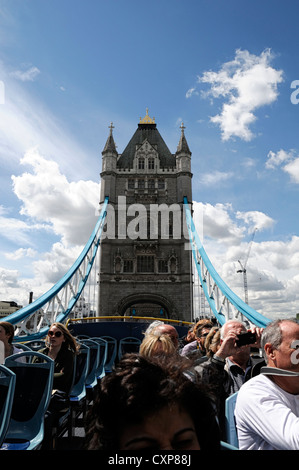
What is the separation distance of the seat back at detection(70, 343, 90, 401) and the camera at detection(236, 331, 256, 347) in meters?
2.84

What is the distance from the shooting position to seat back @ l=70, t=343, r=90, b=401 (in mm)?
4606

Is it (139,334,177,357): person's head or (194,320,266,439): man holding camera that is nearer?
(194,320,266,439): man holding camera

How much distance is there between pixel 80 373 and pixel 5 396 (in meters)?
2.69

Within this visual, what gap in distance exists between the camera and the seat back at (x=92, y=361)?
558 centimetres

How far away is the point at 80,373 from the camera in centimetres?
491

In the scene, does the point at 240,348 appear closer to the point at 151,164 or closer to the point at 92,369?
the point at 92,369

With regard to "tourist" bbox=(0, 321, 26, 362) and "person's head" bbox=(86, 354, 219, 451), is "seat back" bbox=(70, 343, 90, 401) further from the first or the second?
"person's head" bbox=(86, 354, 219, 451)

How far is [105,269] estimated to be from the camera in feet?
98.5

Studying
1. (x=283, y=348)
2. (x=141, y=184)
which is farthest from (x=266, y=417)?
(x=141, y=184)

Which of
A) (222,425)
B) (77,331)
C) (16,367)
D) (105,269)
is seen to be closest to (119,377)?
(222,425)

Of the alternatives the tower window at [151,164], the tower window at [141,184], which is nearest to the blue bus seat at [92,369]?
the tower window at [141,184]

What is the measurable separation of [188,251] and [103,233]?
844 cm

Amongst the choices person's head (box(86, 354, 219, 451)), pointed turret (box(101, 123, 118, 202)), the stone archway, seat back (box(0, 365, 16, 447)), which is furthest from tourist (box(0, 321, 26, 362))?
pointed turret (box(101, 123, 118, 202))

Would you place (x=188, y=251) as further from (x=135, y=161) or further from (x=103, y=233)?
(x=135, y=161)
